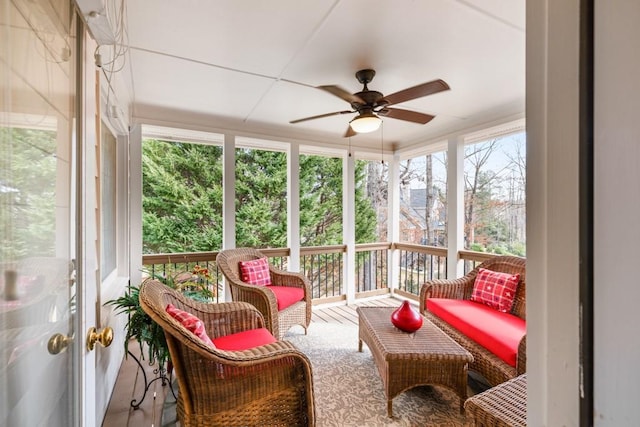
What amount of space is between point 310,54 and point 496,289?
2608 mm

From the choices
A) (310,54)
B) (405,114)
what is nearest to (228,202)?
(310,54)

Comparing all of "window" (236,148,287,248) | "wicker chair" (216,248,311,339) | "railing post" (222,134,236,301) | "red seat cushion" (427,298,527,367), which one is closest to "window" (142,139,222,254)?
"window" (236,148,287,248)

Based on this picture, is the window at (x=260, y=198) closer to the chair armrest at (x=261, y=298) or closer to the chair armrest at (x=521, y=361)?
the chair armrest at (x=261, y=298)

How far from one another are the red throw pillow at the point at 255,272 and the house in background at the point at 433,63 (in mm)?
1213

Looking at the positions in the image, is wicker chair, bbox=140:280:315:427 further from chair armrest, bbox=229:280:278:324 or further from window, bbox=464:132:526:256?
window, bbox=464:132:526:256

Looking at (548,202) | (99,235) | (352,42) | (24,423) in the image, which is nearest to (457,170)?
(352,42)

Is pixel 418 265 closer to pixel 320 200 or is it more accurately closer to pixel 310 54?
pixel 320 200

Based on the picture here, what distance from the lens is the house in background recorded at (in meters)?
0.37

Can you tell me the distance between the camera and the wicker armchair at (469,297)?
74.5 inches

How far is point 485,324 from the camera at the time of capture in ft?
7.39

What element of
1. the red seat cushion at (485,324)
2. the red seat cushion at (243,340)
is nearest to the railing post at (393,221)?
the red seat cushion at (485,324)

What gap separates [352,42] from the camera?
188 cm

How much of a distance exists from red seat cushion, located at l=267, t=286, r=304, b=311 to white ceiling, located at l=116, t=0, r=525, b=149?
201cm

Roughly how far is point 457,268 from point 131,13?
3918 mm
